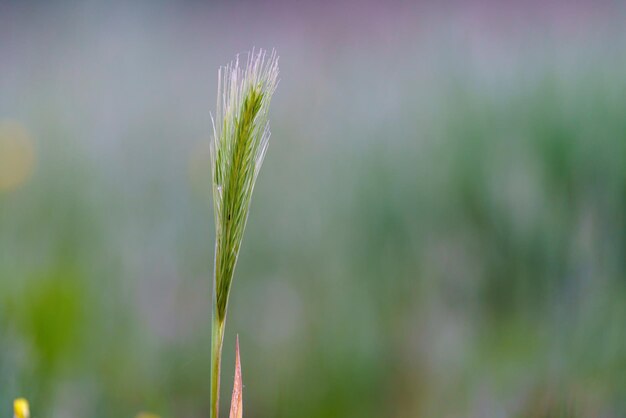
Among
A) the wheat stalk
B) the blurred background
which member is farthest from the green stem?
the blurred background

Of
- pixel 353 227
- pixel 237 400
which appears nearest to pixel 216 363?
pixel 237 400

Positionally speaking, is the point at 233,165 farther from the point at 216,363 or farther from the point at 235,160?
the point at 216,363

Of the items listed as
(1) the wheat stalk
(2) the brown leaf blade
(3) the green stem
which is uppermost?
(1) the wheat stalk

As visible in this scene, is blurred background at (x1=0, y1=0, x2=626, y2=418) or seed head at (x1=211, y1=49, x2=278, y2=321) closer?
seed head at (x1=211, y1=49, x2=278, y2=321)

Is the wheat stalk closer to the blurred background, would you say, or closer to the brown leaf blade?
the brown leaf blade

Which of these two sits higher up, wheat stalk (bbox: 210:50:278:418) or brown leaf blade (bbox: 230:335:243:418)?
wheat stalk (bbox: 210:50:278:418)

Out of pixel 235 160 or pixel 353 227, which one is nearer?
pixel 235 160
